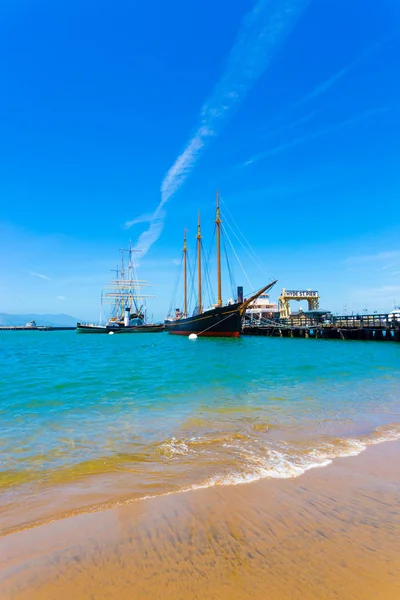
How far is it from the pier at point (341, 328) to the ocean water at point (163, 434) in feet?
118

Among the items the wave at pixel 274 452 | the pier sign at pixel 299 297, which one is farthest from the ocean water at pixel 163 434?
the pier sign at pixel 299 297

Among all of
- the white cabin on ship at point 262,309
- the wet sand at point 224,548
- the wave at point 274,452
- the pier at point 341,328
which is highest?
the white cabin on ship at point 262,309

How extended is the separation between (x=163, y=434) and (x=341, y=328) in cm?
5114

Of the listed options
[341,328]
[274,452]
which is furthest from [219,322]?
[274,452]

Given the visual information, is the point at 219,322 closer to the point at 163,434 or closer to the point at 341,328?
the point at 341,328

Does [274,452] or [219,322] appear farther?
[219,322]

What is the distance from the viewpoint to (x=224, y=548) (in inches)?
143

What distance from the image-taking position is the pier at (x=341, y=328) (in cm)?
4834

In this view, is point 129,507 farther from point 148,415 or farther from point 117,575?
point 148,415

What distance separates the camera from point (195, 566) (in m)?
3.34

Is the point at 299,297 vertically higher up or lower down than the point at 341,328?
higher up

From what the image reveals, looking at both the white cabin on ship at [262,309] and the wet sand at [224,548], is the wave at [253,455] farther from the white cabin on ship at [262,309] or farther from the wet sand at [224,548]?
the white cabin on ship at [262,309]

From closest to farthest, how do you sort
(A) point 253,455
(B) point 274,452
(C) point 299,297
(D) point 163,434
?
1. (A) point 253,455
2. (B) point 274,452
3. (D) point 163,434
4. (C) point 299,297

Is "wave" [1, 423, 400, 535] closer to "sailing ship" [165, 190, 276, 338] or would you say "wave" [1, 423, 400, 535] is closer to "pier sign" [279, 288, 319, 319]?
"sailing ship" [165, 190, 276, 338]
